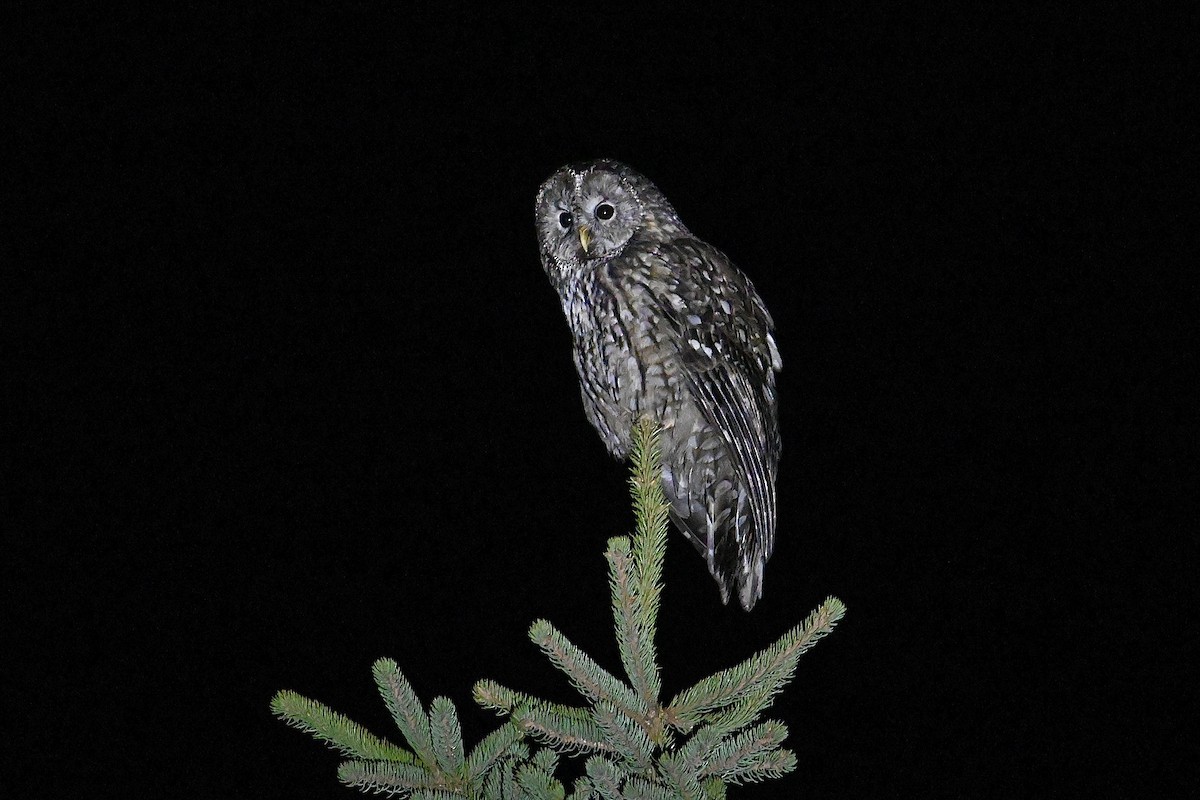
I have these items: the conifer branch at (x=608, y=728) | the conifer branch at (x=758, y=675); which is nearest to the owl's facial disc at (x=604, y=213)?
the conifer branch at (x=608, y=728)

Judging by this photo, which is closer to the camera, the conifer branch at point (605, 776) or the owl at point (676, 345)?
the conifer branch at point (605, 776)

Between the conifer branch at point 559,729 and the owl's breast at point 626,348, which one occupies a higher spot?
the owl's breast at point 626,348

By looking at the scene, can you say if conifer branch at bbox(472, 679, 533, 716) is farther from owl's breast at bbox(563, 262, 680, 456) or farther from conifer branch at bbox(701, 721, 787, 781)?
owl's breast at bbox(563, 262, 680, 456)

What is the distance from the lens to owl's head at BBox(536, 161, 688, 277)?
2.45 m

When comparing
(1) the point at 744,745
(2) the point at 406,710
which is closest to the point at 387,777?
(2) the point at 406,710

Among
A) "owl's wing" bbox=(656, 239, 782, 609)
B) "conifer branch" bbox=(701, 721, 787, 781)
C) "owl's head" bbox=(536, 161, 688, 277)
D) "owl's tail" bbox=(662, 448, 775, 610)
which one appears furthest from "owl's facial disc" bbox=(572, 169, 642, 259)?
"conifer branch" bbox=(701, 721, 787, 781)

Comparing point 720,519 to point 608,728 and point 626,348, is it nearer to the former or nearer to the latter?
point 626,348

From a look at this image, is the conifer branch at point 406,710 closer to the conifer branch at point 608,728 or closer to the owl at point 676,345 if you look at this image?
the conifer branch at point 608,728

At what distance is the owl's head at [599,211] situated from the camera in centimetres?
245

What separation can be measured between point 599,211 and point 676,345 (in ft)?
1.34

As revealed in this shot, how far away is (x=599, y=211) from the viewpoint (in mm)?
2486

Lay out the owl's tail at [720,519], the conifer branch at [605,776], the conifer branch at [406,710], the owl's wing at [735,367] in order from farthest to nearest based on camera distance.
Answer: the owl's tail at [720,519], the owl's wing at [735,367], the conifer branch at [406,710], the conifer branch at [605,776]

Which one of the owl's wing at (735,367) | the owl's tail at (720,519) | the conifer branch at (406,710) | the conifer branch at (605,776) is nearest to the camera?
the conifer branch at (605,776)

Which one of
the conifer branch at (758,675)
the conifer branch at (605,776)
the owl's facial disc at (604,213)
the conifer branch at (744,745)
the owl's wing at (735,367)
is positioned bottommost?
the conifer branch at (744,745)
